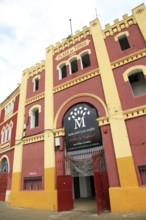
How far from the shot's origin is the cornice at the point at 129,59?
1062 centimetres

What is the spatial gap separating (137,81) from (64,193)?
8.99 m

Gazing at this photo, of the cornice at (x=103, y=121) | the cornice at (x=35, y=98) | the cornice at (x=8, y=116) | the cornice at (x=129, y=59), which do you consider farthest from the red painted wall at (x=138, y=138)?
the cornice at (x=8, y=116)

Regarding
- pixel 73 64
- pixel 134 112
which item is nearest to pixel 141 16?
pixel 73 64

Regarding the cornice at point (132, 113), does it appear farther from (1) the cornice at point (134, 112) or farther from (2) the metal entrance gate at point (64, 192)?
(2) the metal entrance gate at point (64, 192)

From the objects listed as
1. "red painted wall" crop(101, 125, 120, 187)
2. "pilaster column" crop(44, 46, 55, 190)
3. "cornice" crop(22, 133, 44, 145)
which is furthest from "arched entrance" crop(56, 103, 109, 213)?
"cornice" crop(22, 133, 44, 145)

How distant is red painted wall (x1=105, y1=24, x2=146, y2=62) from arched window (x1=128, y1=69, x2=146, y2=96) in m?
1.54

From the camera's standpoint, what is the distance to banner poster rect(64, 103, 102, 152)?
10.5m

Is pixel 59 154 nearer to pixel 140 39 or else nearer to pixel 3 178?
pixel 3 178

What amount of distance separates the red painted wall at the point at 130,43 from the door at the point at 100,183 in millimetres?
7295

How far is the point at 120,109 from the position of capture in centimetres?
991

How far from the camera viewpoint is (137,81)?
11234mm

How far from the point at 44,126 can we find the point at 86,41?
27.0 ft

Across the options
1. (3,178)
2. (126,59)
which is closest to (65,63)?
(126,59)

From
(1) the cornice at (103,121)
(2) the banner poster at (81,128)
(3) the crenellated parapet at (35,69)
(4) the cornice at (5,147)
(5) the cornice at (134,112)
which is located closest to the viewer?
(5) the cornice at (134,112)
